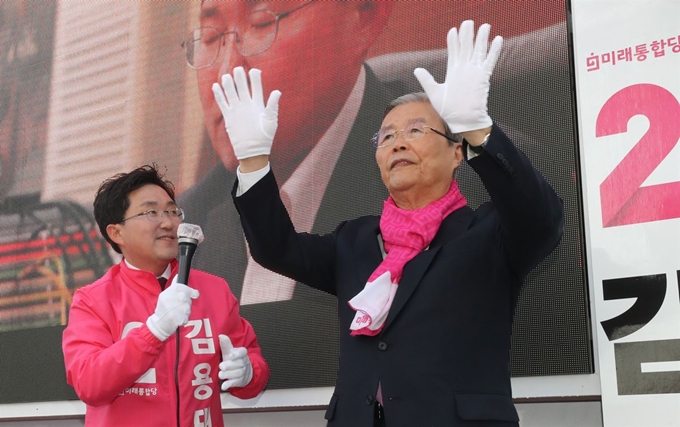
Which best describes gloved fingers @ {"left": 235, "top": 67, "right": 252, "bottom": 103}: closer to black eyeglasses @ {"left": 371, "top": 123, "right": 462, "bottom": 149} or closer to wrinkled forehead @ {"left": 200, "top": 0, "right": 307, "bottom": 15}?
black eyeglasses @ {"left": 371, "top": 123, "right": 462, "bottom": 149}

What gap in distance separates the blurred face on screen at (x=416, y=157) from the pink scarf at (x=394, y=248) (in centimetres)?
4

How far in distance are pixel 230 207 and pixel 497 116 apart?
1029 millimetres

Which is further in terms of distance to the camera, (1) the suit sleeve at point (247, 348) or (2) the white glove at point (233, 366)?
(1) the suit sleeve at point (247, 348)

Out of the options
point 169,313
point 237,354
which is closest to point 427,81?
point 169,313

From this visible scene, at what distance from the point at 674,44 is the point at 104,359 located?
1654 mm

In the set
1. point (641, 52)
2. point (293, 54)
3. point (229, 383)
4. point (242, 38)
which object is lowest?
point (229, 383)

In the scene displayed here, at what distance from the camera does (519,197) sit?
5.53 ft

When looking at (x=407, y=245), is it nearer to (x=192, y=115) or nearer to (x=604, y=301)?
(x=604, y=301)

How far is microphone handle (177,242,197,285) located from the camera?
2.16 meters

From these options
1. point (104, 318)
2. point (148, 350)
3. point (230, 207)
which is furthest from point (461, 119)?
point (230, 207)

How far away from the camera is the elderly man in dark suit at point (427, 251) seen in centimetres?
171

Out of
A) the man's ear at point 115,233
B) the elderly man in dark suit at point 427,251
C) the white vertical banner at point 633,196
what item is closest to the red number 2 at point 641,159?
the white vertical banner at point 633,196

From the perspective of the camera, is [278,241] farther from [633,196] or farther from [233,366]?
[633,196]

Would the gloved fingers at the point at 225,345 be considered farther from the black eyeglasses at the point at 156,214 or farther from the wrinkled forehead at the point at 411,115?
the wrinkled forehead at the point at 411,115
